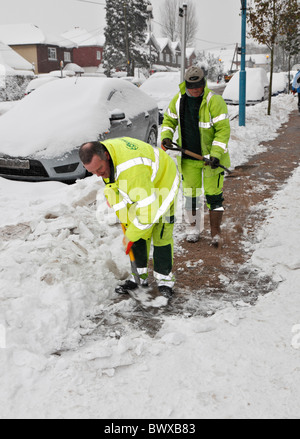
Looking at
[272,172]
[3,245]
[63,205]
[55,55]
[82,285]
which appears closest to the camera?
[82,285]

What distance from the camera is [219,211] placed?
4469mm

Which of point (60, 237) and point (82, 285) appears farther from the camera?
point (60, 237)

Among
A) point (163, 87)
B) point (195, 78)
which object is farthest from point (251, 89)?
point (195, 78)

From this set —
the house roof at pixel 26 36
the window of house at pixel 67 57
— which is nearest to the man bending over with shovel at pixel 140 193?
the house roof at pixel 26 36

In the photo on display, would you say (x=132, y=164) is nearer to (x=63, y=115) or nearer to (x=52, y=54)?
(x=63, y=115)

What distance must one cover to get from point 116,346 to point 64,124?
4428 millimetres

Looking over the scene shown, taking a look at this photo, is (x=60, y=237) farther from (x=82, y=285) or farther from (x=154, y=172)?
(x=154, y=172)

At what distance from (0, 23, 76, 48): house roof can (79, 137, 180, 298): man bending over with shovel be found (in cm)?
4654

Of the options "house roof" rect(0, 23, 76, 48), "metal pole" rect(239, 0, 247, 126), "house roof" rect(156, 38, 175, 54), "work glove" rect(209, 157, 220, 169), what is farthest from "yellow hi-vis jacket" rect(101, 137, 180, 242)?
"house roof" rect(156, 38, 175, 54)

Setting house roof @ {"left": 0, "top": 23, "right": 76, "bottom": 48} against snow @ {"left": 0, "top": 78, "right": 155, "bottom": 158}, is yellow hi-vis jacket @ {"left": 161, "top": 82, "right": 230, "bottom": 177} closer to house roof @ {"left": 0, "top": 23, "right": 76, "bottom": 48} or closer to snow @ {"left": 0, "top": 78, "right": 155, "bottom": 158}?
snow @ {"left": 0, "top": 78, "right": 155, "bottom": 158}

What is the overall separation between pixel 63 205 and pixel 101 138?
1861 mm

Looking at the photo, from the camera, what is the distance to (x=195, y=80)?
155 inches

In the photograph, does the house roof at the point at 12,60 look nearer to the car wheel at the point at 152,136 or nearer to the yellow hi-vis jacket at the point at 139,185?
the car wheel at the point at 152,136

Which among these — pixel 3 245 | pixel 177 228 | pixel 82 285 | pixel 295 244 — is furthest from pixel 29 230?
pixel 295 244
